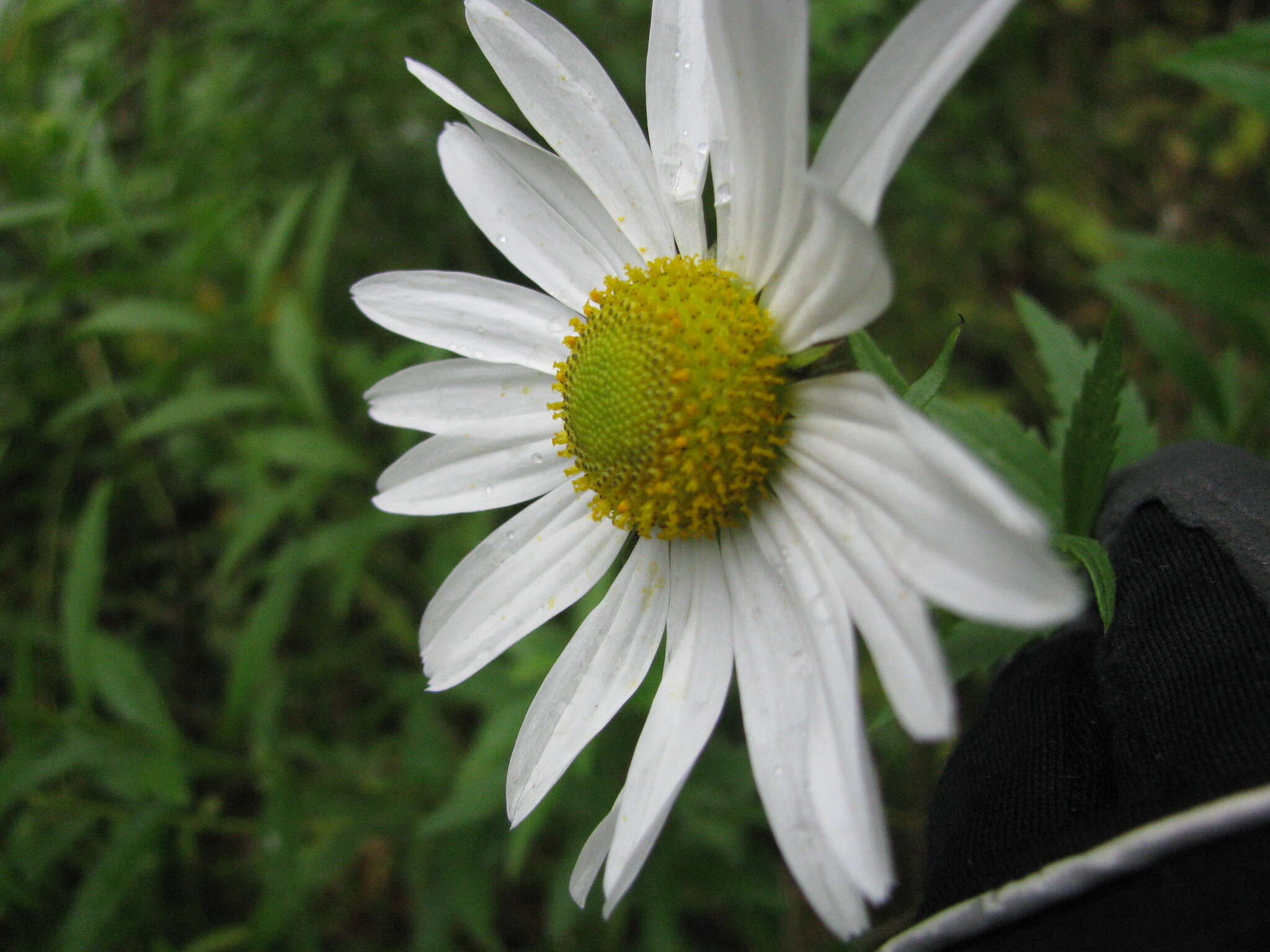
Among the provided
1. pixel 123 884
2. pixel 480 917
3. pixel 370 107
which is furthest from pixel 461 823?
pixel 370 107

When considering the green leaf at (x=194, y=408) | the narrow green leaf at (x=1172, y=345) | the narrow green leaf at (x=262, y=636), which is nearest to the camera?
the narrow green leaf at (x=1172, y=345)

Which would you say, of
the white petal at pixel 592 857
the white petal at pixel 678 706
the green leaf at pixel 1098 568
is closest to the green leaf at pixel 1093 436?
the green leaf at pixel 1098 568

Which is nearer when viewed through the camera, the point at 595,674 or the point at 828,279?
the point at 828,279

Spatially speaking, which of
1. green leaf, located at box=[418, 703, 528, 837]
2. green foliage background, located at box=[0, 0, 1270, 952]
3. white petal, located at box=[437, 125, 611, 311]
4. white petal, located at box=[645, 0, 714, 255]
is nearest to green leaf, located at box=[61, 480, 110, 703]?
green foliage background, located at box=[0, 0, 1270, 952]

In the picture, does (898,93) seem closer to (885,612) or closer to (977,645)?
(885,612)

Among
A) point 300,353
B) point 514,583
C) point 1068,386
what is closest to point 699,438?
point 514,583

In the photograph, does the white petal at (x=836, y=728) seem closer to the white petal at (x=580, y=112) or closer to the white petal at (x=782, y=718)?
the white petal at (x=782, y=718)
